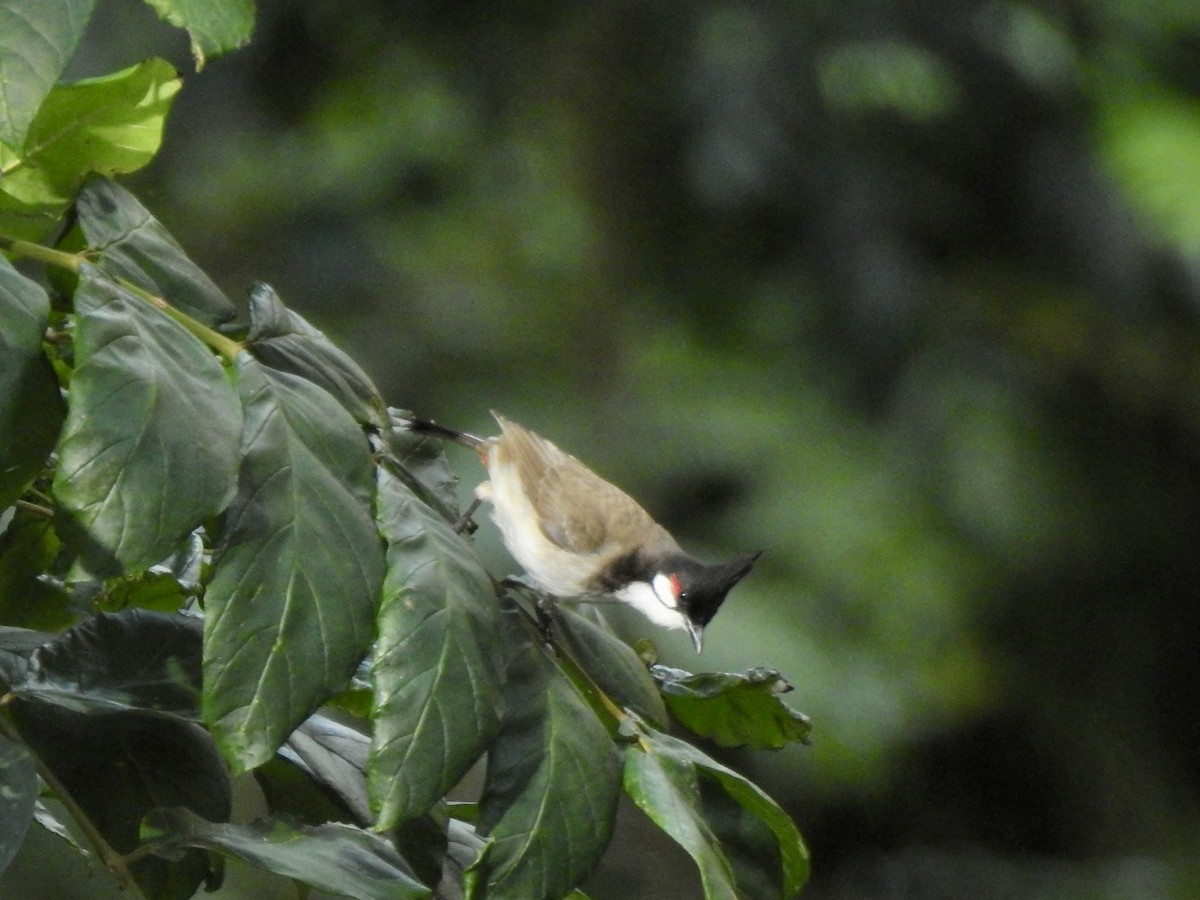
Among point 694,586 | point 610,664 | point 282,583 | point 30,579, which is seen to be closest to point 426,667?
point 282,583

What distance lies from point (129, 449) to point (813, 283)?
8.56 ft

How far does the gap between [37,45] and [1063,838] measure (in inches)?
142

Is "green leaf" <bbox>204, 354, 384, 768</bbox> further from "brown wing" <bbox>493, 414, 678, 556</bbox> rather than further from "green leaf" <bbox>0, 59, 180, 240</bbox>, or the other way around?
"brown wing" <bbox>493, 414, 678, 556</bbox>

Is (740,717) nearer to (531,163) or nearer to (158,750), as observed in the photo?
(158,750)

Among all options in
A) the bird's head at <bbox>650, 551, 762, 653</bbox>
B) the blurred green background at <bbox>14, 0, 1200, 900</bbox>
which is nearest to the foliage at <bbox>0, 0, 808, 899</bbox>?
the bird's head at <bbox>650, 551, 762, 653</bbox>

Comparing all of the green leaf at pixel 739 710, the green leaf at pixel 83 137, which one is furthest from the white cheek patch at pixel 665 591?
the green leaf at pixel 83 137

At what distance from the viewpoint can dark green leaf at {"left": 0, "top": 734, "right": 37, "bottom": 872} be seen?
649 mm

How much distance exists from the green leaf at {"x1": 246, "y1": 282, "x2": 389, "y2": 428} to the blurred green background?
190 centimetres

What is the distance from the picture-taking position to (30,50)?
58cm

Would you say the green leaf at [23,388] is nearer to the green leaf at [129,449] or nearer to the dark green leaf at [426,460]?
the green leaf at [129,449]

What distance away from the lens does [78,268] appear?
0.63 m

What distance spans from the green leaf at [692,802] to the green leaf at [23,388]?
31 centimetres

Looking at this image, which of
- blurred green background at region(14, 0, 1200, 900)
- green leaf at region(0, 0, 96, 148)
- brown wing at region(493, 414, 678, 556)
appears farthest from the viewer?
blurred green background at region(14, 0, 1200, 900)

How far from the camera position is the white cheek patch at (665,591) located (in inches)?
63.0
